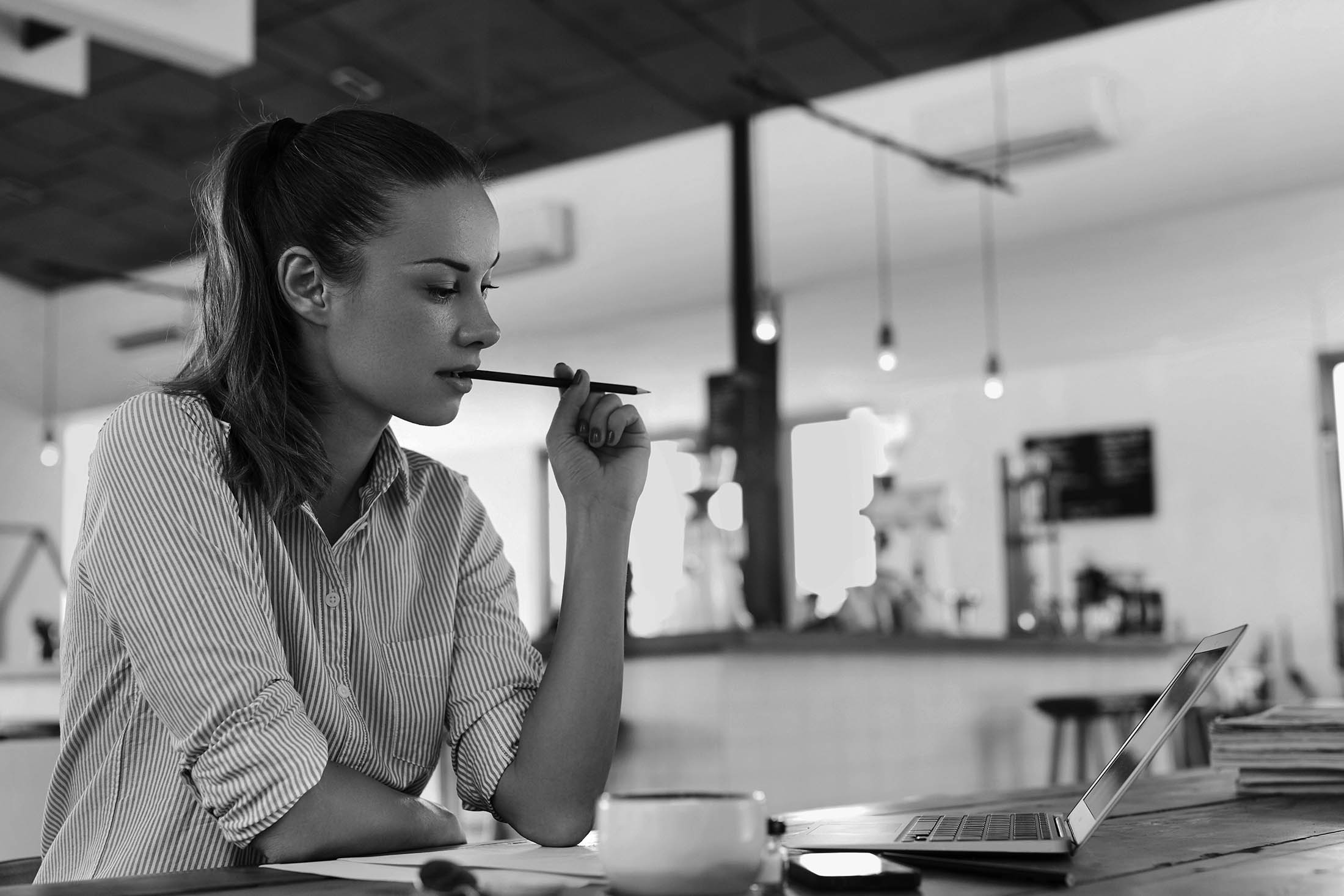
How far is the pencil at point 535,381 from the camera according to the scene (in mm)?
1332

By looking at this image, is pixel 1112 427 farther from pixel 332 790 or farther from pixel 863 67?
pixel 332 790

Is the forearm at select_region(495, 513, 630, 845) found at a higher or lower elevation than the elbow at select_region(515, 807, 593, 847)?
higher

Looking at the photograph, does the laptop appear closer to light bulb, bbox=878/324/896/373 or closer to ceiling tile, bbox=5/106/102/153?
light bulb, bbox=878/324/896/373

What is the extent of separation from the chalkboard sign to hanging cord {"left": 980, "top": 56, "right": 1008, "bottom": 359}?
169cm

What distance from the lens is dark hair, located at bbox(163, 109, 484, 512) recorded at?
130 centimetres

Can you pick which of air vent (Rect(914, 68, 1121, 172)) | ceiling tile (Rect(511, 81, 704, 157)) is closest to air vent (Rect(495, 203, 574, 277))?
ceiling tile (Rect(511, 81, 704, 157))

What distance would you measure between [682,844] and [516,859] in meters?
0.32

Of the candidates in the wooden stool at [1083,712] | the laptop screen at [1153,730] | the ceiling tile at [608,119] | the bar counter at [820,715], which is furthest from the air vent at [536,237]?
the laptop screen at [1153,730]

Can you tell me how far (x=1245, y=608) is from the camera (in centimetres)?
854

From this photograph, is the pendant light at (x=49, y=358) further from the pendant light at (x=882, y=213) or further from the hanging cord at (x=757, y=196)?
the pendant light at (x=882, y=213)

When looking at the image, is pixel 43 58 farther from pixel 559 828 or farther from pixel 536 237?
pixel 559 828

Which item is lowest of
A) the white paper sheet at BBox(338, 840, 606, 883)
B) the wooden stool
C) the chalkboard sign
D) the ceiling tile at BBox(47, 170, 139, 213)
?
the wooden stool

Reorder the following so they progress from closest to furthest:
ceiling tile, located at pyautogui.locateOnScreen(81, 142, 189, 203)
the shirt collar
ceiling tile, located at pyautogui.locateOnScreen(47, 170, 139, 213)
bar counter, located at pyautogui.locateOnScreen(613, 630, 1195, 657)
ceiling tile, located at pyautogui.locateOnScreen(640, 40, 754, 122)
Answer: the shirt collar
bar counter, located at pyautogui.locateOnScreen(613, 630, 1195, 657)
ceiling tile, located at pyautogui.locateOnScreen(640, 40, 754, 122)
ceiling tile, located at pyautogui.locateOnScreen(81, 142, 189, 203)
ceiling tile, located at pyautogui.locateOnScreen(47, 170, 139, 213)

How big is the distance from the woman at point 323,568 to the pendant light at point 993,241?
Answer: 5.03m
